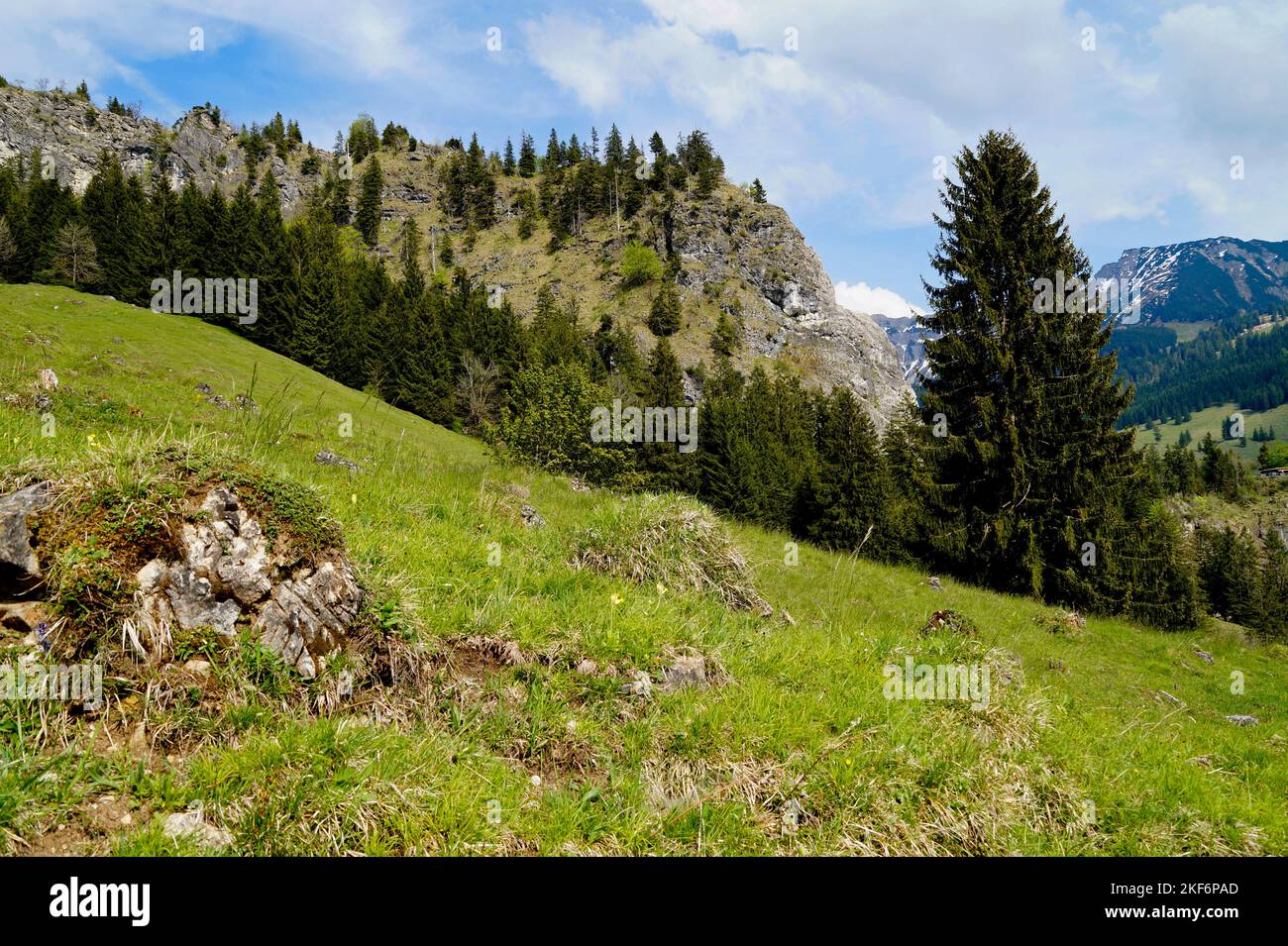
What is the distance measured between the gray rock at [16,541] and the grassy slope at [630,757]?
0.93 meters

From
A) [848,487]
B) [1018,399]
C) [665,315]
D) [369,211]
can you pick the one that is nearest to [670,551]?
[1018,399]

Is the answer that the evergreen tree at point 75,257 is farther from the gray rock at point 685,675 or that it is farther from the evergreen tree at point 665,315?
the gray rock at point 685,675

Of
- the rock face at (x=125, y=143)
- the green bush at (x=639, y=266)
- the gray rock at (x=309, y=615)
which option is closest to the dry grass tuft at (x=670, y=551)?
the gray rock at (x=309, y=615)

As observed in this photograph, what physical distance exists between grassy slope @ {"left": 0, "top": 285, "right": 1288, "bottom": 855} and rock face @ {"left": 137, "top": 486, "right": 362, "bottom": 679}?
63 cm

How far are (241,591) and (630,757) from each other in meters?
3.01

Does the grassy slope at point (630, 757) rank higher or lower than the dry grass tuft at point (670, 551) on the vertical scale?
lower

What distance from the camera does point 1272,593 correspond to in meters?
63.7

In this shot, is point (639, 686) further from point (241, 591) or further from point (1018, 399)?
point (1018, 399)

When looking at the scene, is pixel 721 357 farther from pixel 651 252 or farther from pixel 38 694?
pixel 38 694

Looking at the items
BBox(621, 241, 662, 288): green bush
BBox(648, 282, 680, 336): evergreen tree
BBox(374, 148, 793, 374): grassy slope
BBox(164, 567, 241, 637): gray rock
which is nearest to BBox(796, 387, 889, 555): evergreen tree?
BBox(164, 567, 241, 637): gray rock

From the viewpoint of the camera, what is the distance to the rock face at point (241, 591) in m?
3.79

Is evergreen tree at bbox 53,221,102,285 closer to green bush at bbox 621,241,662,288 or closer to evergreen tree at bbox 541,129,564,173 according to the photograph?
green bush at bbox 621,241,662,288

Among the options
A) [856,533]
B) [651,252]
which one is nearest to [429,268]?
[651,252]

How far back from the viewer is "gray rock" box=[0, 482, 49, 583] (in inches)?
134
